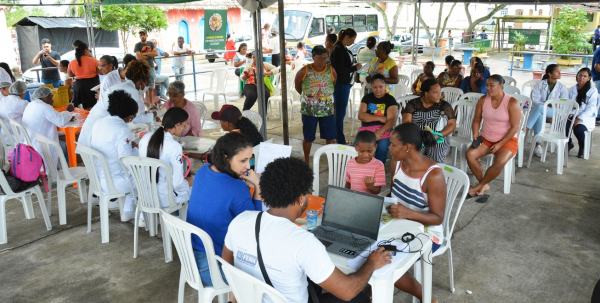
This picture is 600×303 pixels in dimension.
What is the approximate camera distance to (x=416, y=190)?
2887 millimetres

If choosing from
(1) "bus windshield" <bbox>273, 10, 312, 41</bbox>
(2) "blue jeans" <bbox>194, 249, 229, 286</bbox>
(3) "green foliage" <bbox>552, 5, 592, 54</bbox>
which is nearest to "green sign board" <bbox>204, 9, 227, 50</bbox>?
(2) "blue jeans" <bbox>194, 249, 229, 286</bbox>

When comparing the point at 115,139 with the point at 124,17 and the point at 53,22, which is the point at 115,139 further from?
the point at 53,22

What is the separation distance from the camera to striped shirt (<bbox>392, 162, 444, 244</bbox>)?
2830 millimetres

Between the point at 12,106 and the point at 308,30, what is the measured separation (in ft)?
39.1

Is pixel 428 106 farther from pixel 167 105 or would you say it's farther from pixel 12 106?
pixel 12 106

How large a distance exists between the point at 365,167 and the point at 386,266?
124cm

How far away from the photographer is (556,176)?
17.8 ft

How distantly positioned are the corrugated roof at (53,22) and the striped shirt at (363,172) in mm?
17434

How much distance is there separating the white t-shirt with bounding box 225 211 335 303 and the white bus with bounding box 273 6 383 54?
13.7m

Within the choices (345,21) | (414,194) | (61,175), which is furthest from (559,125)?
(345,21)

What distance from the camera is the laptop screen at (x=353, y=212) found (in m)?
2.43

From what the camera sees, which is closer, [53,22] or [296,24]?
[296,24]

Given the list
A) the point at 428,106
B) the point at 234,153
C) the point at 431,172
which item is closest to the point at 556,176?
the point at 428,106

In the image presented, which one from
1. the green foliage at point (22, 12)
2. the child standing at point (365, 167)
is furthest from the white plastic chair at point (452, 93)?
the green foliage at point (22, 12)
